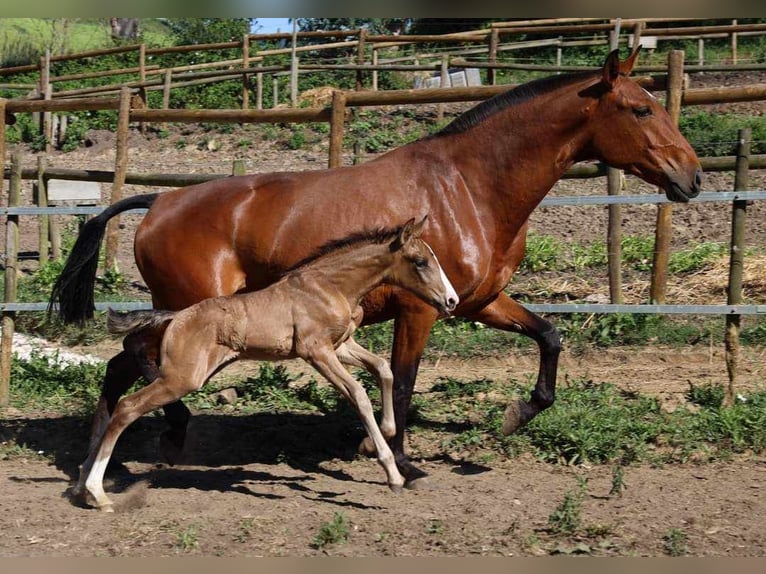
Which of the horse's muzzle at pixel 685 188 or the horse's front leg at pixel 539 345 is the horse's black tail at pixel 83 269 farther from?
the horse's muzzle at pixel 685 188

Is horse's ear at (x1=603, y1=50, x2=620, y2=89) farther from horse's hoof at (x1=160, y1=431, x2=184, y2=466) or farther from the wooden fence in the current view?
horse's hoof at (x1=160, y1=431, x2=184, y2=466)

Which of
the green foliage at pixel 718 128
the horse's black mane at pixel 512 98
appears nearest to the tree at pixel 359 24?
the green foliage at pixel 718 128

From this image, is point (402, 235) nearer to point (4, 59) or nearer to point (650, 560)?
point (650, 560)

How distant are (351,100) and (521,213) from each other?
261 centimetres

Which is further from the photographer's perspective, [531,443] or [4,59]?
[4,59]

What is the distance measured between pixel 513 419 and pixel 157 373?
2199 millimetres

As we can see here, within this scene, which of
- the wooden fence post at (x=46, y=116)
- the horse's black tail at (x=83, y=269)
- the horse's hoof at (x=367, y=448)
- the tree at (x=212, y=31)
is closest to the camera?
the horse's hoof at (x=367, y=448)

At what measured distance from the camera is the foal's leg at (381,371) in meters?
5.42

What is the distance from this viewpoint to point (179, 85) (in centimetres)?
2069

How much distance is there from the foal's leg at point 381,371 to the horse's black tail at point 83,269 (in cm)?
180

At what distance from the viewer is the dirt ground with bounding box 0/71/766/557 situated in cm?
452

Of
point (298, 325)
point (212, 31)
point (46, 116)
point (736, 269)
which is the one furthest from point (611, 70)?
point (212, 31)

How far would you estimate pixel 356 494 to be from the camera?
5.52m

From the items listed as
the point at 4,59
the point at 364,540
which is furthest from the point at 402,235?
Result: the point at 4,59
